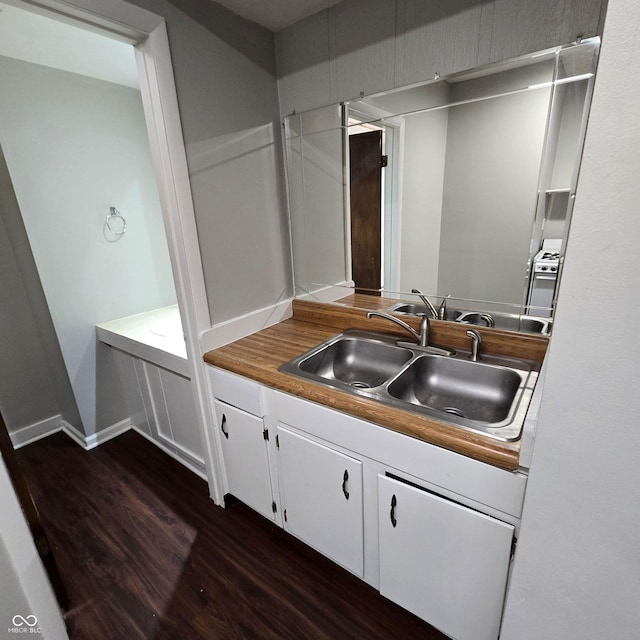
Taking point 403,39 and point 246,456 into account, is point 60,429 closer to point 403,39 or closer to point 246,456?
point 246,456

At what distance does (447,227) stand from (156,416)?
6.58 ft

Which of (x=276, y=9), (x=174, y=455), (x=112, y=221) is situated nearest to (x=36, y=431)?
(x=174, y=455)

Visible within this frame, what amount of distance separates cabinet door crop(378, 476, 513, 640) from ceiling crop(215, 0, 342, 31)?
183 cm

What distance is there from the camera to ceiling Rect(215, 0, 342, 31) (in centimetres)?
136

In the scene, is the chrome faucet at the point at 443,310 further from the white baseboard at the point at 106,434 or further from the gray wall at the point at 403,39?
the white baseboard at the point at 106,434

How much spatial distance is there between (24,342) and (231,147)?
1.99m

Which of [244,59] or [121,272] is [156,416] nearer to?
[121,272]

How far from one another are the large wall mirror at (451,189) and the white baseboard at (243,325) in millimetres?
167

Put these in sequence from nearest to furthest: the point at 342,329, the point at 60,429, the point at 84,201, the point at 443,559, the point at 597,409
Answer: the point at 597,409, the point at 443,559, the point at 342,329, the point at 84,201, the point at 60,429

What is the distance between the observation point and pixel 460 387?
4.49 feet

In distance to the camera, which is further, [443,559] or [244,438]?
[244,438]

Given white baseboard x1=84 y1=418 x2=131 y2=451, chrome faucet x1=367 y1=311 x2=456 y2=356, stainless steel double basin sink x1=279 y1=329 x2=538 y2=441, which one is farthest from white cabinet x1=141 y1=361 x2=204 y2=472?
chrome faucet x1=367 y1=311 x2=456 y2=356

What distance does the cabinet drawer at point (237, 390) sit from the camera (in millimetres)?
1416

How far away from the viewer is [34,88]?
1.84 meters
